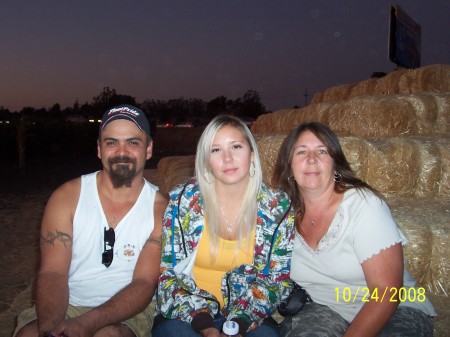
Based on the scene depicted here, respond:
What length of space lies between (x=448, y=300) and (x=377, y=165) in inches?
60.4

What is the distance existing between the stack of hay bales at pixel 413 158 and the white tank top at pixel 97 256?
205cm

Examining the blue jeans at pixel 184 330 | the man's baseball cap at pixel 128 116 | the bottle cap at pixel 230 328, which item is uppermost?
the man's baseball cap at pixel 128 116

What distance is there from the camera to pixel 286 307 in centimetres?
217

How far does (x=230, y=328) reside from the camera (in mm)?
1918

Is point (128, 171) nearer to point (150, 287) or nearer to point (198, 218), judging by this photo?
point (198, 218)

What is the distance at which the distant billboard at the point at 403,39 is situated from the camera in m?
14.7

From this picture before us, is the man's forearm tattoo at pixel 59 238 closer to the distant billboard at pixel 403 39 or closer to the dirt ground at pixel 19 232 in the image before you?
the dirt ground at pixel 19 232

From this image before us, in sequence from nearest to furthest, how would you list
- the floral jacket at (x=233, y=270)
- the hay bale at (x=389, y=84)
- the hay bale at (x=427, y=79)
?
the floral jacket at (x=233, y=270), the hay bale at (x=427, y=79), the hay bale at (x=389, y=84)

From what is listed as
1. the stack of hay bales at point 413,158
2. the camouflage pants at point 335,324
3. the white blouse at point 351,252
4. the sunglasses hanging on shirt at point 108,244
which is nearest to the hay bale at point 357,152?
the stack of hay bales at point 413,158

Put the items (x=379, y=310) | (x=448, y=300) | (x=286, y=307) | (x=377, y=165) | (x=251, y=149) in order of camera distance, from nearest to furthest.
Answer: (x=379, y=310) < (x=286, y=307) < (x=251, y=149) < (x=448, y=300) < (x=377, y=165)

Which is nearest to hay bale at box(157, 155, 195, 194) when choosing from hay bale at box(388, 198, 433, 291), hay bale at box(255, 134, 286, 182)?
hay bale at box(255, 134, 286, 182)

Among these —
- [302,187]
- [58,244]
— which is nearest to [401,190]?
[302,187]
